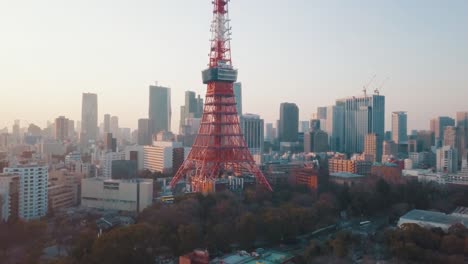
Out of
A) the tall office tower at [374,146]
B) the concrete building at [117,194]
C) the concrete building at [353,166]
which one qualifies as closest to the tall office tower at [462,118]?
the tall office tower at [374,146]

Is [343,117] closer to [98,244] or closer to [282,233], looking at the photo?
[282,233]

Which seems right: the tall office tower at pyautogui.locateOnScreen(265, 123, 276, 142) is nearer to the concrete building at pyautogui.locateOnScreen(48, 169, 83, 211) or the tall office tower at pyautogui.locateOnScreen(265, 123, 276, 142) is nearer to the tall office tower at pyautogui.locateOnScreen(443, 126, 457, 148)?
the tall office tower at pyautogui.locateOnScreen(443, 126, 457, 148)

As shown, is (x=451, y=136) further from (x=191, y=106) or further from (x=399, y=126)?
(x=191, y=106)

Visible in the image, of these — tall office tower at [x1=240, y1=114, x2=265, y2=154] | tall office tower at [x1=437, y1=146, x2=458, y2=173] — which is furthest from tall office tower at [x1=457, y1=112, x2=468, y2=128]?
tall office tower at [x1=240, y1=114, x2=265, y2=154]

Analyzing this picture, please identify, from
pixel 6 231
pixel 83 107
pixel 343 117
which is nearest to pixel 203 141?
pixel 6 231

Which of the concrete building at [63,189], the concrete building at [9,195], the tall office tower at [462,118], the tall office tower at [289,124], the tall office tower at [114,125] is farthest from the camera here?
the tall office tower at [114,125]

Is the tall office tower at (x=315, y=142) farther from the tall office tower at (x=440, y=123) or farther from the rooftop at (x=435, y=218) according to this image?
the rooftop at (x=435, y=218)

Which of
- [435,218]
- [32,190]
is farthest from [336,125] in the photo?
[32,190]
